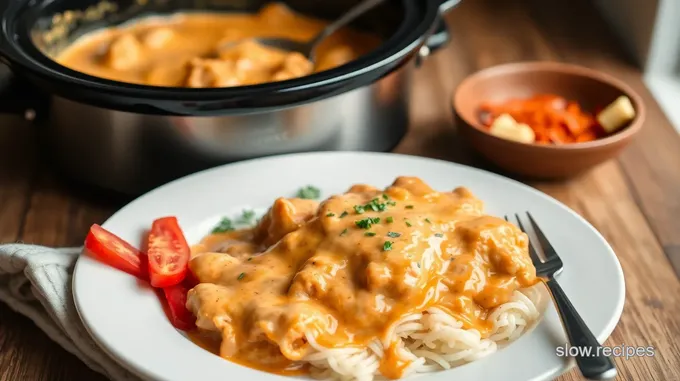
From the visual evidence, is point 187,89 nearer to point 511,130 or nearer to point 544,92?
point 511,130

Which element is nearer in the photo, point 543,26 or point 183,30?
point 183,30

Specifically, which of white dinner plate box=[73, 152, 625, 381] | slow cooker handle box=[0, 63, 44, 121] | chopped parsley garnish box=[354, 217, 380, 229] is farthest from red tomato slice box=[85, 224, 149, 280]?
slow cooker handle box=[0, 63, 44, 121]

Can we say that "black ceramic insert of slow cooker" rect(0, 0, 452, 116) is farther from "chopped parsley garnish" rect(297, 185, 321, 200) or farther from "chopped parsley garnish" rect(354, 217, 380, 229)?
"chopped parsley garnish" rect(354, 217, 380, 229)

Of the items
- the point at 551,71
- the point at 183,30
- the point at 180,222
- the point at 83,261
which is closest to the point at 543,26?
the point at 551,71

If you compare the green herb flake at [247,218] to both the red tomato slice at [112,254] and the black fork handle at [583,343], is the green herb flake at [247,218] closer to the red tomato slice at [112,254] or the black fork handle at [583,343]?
Result: the red tomato slice at [112,254]

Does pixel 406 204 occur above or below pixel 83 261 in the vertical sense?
above

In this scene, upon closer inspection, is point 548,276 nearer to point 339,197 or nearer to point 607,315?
point 607,315
